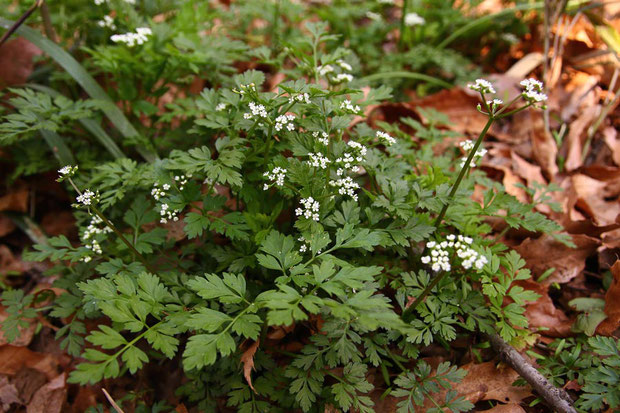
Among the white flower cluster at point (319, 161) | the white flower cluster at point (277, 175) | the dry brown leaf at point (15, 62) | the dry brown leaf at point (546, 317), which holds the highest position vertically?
the dry brown leaf at point (15, 62)

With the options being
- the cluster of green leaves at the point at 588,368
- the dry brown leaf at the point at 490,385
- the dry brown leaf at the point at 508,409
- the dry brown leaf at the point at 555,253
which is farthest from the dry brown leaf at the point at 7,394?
the dry brown leaf at the point at 555,253

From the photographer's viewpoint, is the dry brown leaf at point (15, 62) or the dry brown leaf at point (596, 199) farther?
the dry brown leaf at point (15, 62)

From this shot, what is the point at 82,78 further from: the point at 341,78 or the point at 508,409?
the point at 508,409

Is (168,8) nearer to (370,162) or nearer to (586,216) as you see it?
(370,162)

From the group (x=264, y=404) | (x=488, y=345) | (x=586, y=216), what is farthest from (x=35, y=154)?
(x=586, y=216)

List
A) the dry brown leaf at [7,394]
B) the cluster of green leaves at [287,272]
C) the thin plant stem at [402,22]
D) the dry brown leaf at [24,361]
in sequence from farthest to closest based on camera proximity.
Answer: the thin plant stem at [402,22], the dry brown leaf at [24,361], the dry brown leaf at [7,394], the cluster of green leaves at [287,272]

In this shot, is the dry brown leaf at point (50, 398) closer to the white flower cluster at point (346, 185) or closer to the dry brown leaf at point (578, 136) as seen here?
the white flower cluster at point (346, 185)

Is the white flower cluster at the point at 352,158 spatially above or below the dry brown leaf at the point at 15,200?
above
